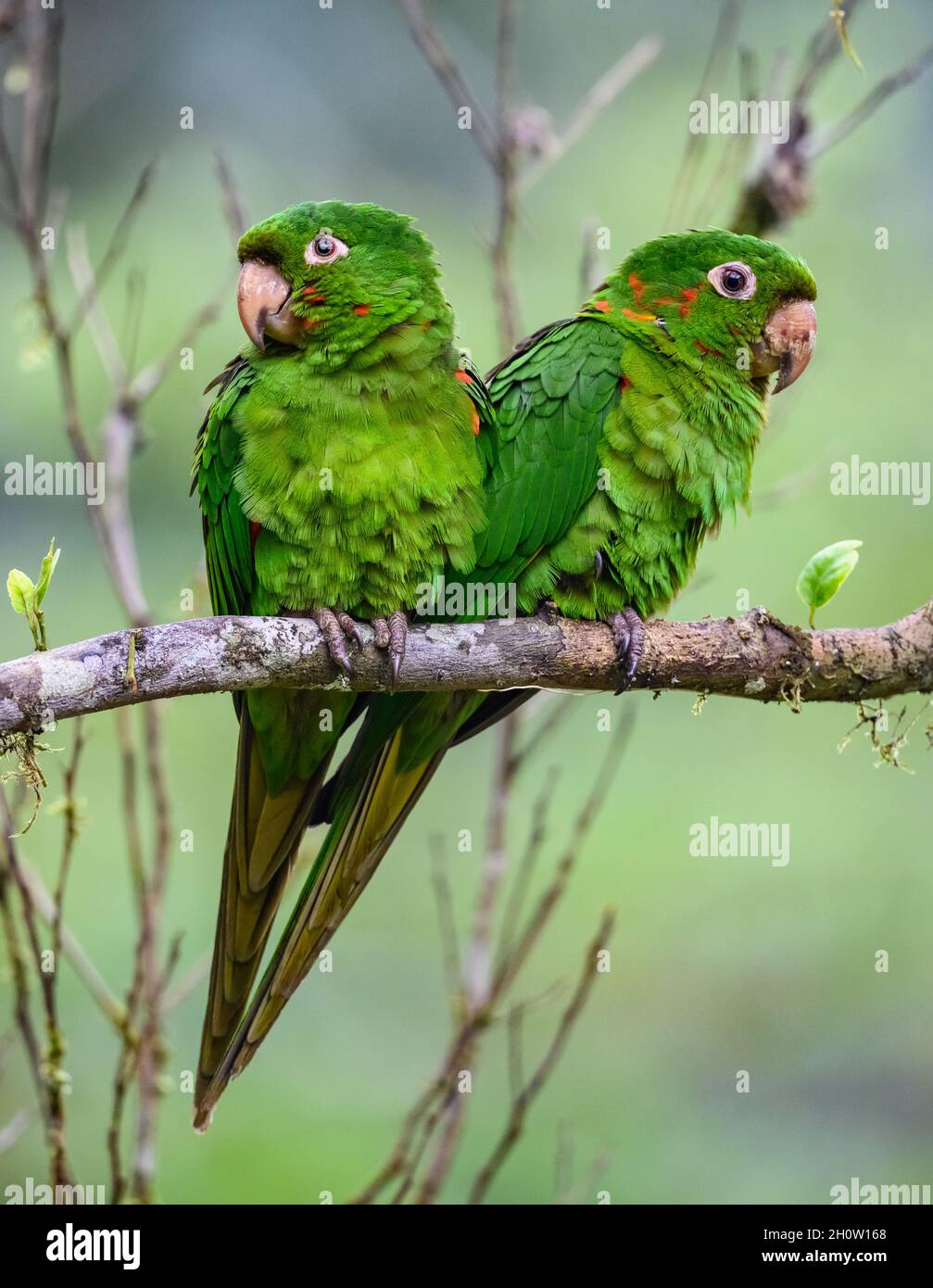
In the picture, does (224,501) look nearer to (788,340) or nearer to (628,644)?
(628,644)

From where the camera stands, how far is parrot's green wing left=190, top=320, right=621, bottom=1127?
341 centimetres

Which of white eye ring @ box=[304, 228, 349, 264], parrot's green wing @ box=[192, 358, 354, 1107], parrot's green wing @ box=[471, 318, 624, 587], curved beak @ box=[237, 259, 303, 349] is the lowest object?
parrot's green wing @ box=[192, 358, 354, 1107]

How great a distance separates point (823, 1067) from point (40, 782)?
216 inches

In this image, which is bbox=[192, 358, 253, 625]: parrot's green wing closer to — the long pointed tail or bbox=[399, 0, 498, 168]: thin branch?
the long pointed tail

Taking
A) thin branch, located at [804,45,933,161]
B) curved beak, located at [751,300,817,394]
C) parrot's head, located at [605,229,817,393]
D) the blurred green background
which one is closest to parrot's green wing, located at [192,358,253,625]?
parrot's head, located at [605,229,817,393]

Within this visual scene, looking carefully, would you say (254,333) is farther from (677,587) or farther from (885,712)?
(885,712)

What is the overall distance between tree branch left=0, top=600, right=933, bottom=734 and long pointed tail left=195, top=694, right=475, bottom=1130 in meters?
0.36

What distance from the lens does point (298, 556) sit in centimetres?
325

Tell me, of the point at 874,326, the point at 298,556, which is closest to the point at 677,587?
the point at 298,556

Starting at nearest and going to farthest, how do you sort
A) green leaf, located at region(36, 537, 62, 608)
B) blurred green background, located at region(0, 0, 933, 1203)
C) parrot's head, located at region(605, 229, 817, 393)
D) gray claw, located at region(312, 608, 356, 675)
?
green leaf, located at region(36, 537, 62, 608) → gray claw, located at region(312, 608, 356, 675) → parrot's head, located at region(605, 229, 817, 393) → blurred green background, located at region(0, 0, 933, 1203)

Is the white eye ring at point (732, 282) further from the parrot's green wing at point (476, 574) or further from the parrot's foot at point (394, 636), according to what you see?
the parrot's foot at point (394, 636)

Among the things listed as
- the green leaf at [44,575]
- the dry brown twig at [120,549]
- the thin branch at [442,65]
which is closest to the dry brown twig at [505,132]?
the thin branch at [442,65]

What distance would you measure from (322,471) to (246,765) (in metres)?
0.86

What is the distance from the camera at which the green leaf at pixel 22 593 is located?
269 centimetres
